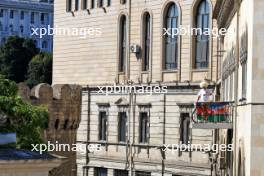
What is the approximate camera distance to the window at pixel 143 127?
137ft

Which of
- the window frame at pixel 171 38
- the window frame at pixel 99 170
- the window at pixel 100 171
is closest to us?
the window frame at pixel 171 38

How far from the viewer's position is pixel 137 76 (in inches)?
1672

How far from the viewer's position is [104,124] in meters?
44.9

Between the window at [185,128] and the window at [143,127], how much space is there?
265 cm

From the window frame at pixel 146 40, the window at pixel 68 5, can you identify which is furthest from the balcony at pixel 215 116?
the window at pixel 68 5

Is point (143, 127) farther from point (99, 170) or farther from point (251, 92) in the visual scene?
point (251, 92)

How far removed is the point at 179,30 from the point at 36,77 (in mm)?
42915

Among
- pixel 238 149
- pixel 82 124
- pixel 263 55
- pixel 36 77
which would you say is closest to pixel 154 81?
pixel 82 124

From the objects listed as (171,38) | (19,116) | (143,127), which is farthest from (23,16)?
(19,116)

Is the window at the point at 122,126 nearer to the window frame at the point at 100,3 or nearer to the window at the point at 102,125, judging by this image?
the window at the point at 102,125

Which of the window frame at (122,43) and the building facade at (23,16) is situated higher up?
the building facade at (23,16)

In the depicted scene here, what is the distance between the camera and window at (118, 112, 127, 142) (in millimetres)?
43188

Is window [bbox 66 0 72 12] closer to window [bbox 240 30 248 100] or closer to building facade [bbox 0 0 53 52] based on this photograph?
window [bbox 240 30 248 100]

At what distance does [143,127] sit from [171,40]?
430 cm
